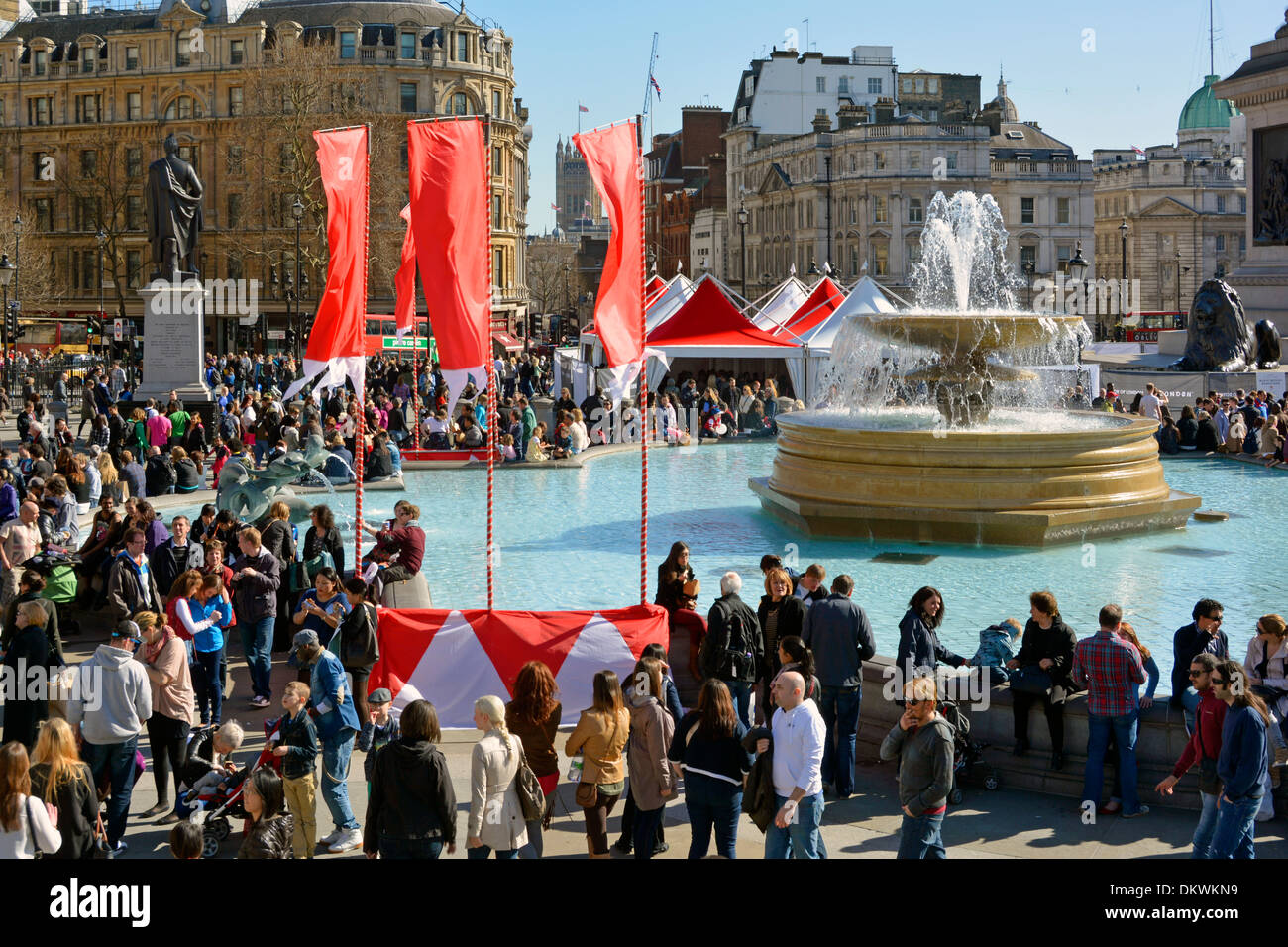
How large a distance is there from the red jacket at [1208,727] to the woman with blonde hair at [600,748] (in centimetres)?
294

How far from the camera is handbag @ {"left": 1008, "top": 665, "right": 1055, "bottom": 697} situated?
358 inches

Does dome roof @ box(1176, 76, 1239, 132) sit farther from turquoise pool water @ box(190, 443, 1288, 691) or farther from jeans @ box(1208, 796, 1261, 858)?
jeans @ box(1208, 796, 1261, 858)

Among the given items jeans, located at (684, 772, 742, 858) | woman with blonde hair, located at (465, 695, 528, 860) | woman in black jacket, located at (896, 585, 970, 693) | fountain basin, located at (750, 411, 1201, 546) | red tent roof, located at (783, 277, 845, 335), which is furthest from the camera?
red tent roof, located at (783, 277, 845, 335)

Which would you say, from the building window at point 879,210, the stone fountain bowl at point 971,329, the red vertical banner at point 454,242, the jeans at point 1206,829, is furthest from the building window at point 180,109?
the jeans at point 1206,829

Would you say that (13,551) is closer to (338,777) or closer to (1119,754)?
(338,777)

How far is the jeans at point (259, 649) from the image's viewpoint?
11.2 metres

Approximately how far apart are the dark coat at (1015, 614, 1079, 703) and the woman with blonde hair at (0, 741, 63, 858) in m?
5.56

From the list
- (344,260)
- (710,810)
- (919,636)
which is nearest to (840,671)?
(919,636)

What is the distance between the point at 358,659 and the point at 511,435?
14022mm

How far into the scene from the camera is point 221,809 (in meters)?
8.61

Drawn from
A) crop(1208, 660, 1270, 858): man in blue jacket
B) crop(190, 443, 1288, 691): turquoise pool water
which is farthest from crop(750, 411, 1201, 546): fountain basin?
crop(1208, 660, 1270, 858): man in blue jacket
